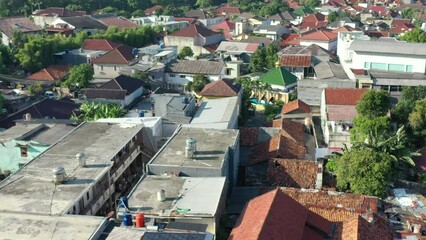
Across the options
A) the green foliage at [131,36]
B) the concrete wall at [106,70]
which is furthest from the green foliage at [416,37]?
the green foliage at [131,36]

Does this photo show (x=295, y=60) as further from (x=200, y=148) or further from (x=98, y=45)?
(x=200, y=148)

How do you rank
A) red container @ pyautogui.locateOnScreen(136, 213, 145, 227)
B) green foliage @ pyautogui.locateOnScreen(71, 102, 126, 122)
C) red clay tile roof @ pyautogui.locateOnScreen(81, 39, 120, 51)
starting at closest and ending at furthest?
red container @ pyautogui.locateOnScreen(136, 213, 145, 227) < green foliage @ pyautogui.locateOnScreen(71, 102, 126, 122) < red clay tile roof @ pyautogui.locateOnScreen(81, 39, 120, 51)

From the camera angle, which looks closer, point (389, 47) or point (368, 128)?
point (368, 128)

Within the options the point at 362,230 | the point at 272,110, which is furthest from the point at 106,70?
the point at 362,230

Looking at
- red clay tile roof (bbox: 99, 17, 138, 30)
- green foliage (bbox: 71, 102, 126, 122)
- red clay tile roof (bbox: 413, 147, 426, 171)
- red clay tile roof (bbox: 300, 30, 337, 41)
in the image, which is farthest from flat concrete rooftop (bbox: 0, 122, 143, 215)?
red clay tile roof (bbox: 99, 17, 138, 30)

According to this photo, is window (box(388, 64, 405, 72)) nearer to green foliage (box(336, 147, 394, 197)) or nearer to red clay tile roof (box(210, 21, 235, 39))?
green foliage (box(336, 147, 394, 197))
